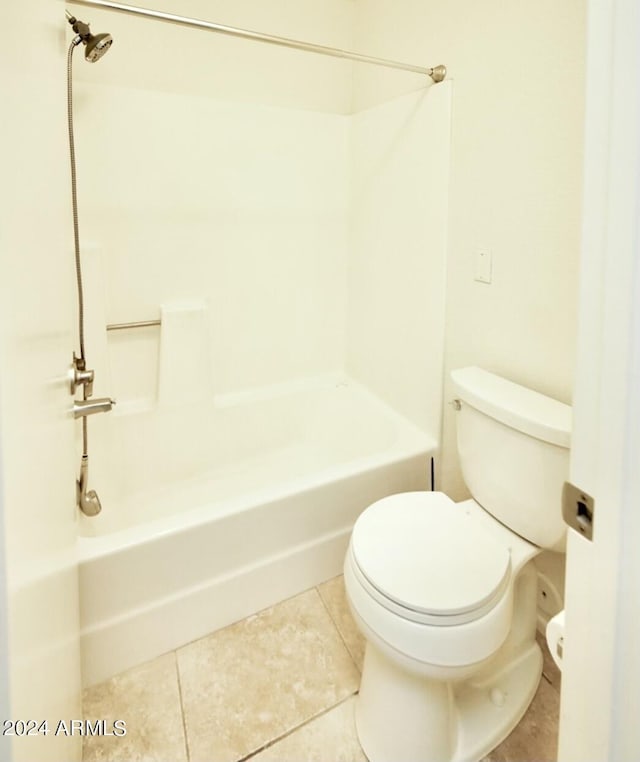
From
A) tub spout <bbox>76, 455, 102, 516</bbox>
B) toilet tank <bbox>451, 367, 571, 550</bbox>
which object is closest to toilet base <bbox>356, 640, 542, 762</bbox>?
toilet tank <bbox>451, 367, 571, 550</bbox>

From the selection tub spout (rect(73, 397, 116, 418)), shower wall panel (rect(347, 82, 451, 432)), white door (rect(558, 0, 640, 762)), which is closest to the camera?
white door (rect(558, 0, 640, 762))

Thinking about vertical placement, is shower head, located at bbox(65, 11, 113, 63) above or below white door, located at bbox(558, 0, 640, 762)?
above

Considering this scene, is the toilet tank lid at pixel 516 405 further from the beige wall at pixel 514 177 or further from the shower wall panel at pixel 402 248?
the shower wall panel at pixel 402 248

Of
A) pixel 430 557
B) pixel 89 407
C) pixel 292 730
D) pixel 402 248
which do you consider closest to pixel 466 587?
pixel 430 557

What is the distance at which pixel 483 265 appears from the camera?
153cm

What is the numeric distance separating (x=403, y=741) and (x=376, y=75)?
2382mm

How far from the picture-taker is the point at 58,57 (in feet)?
2.90

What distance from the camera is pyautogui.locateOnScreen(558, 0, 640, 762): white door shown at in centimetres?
39

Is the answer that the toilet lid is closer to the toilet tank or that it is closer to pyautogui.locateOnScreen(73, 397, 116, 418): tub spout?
the toilet tank

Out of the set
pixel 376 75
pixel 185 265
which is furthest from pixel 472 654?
pixel 376 75

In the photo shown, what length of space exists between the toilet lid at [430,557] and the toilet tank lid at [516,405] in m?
0.30

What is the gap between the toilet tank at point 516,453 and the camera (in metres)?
1.14

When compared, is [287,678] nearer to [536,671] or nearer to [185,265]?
[536,671]

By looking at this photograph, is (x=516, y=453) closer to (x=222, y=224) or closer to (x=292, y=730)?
(x=292, y=730)
